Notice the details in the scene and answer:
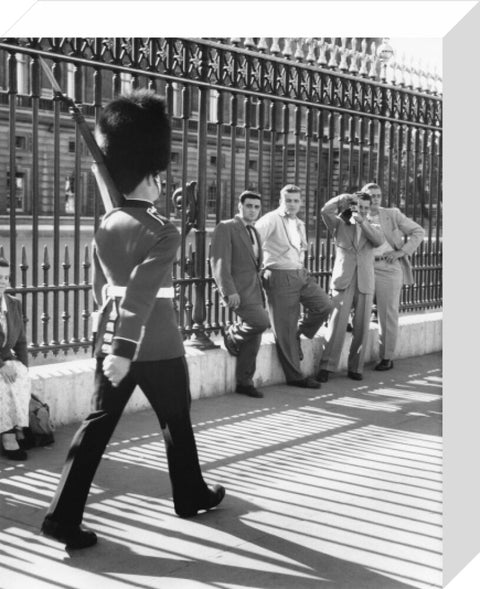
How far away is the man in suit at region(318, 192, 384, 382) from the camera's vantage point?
8.34m

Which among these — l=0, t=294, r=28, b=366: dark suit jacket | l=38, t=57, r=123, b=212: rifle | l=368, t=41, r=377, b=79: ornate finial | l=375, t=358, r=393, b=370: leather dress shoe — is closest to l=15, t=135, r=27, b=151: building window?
l=0, t=294, r=28, b=366: dark suit jacket

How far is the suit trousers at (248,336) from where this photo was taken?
7.51 m

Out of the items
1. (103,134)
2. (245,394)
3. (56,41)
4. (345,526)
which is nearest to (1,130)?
(56,41)

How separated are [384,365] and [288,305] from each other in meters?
1.30

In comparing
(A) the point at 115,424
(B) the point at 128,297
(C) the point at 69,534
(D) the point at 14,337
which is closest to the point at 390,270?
(D) the point at 14,337

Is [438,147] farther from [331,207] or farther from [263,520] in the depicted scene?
[263,520]

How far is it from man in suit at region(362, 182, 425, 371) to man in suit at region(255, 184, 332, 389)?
981 mm

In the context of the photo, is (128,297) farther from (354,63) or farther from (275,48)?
(354,63)

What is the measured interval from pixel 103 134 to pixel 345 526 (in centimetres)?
198

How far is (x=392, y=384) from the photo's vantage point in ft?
27.0

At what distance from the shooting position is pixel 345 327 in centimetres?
839

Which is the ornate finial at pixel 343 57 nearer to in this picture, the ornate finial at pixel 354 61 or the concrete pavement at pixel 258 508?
the ornate finial at pixel 354 61

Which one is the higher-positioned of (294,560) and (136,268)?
(136,268)

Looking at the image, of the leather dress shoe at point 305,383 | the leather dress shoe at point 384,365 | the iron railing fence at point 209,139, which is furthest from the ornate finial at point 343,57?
the leather dress shoe at point 305,383
